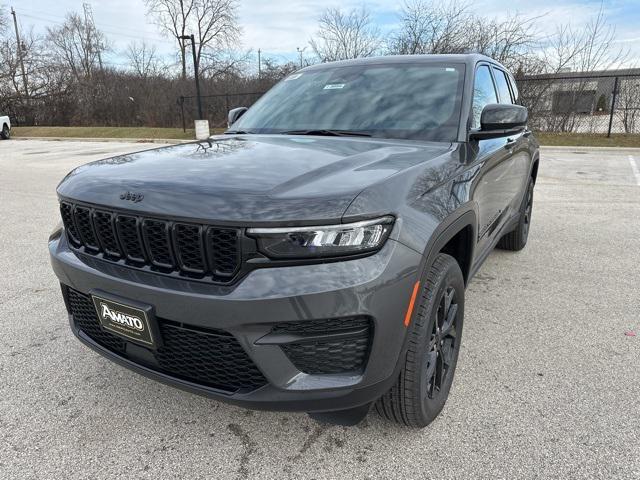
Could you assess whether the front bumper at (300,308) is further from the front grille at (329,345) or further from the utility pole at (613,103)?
the utility pole at (613,103)

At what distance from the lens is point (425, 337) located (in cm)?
194

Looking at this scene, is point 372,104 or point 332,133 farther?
point 372,104

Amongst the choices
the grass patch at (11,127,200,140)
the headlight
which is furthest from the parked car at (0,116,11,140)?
the headlight

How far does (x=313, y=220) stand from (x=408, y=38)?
21990mm

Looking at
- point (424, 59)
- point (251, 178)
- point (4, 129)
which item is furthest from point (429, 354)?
point (4, 129)

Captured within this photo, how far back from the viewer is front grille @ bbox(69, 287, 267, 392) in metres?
1.77

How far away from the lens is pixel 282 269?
1.66 metres

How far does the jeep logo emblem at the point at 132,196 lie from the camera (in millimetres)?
1857

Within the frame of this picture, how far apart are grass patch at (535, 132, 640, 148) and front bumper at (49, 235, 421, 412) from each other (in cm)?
1590

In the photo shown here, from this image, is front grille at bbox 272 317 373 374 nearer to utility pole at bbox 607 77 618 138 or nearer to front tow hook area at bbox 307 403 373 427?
front tow hook area at bbox 307 403 373 427

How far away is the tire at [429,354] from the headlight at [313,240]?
0.39m

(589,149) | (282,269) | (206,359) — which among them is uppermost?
(282,269)

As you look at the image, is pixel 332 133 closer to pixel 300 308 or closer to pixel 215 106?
pixel 300 308

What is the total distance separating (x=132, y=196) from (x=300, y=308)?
828 mm
